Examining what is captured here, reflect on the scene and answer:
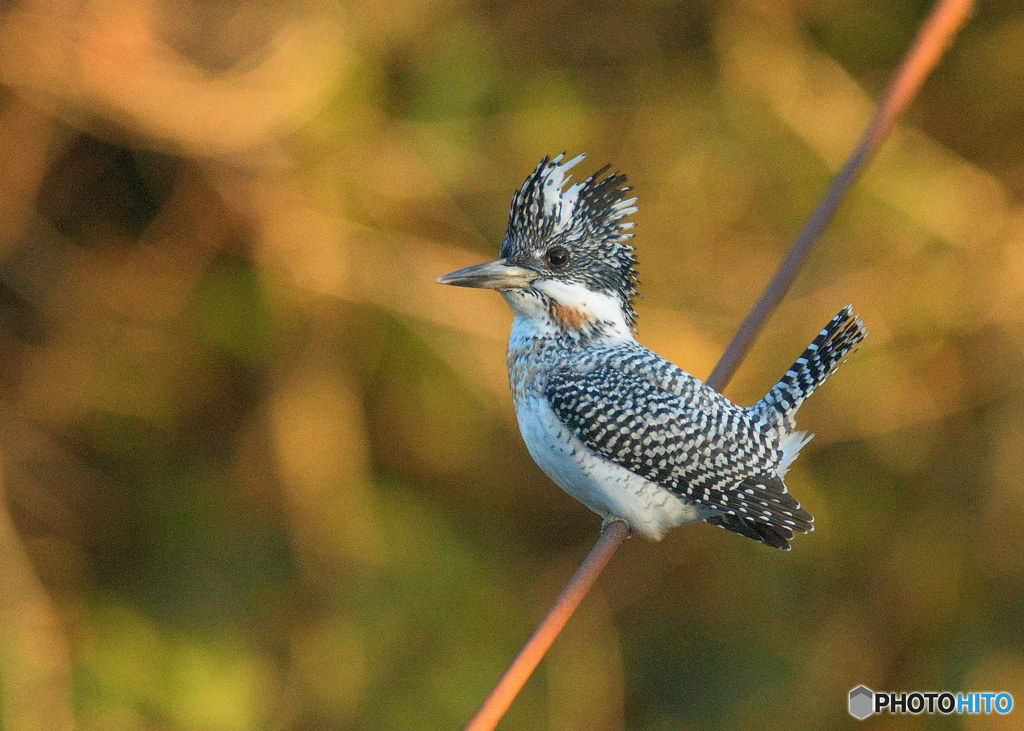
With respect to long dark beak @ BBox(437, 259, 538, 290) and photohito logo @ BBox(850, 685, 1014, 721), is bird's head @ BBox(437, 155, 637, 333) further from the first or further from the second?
photohito logo @ BBox(850, 685, 1014, 721)

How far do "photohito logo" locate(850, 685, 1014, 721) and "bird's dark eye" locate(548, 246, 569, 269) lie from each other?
2.96 metres

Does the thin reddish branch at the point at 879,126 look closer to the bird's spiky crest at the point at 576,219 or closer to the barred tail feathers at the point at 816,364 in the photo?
the bird's spiky crest at the point at 576,219

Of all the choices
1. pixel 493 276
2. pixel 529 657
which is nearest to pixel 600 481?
pixel 493 276

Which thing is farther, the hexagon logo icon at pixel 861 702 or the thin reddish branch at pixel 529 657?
the hexagon logo icon at pixel 861 702

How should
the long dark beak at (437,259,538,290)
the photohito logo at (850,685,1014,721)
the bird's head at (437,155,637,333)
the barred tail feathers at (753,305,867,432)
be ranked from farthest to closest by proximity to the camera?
the photohito logo at (850,685,1014,721)
the barred tail feathers at (753,305,867,432)
the bird's head at (437,155,637,333)
the long dark beak at (437,259,538,290)

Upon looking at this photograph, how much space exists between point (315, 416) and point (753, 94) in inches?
105

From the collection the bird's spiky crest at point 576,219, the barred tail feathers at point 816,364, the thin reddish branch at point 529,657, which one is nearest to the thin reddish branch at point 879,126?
the thin reddish branch at point 529,657

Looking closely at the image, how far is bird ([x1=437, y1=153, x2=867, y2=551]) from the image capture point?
2.27 m

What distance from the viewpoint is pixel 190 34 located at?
4352mm

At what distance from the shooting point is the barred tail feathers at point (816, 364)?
8.24 feet

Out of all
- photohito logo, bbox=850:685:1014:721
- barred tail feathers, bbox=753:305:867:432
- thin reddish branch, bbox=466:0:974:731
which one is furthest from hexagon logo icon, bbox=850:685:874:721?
thin reddish branch, bbox=466:0:974:731

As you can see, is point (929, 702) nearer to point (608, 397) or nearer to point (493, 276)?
point (608, 397)

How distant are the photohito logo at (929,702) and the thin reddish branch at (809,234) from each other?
133 inches

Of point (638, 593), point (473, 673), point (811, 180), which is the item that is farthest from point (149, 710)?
point (811, 180)
